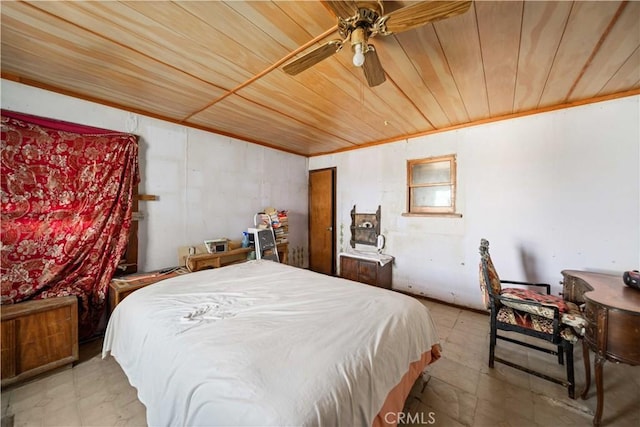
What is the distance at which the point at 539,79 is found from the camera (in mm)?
1982

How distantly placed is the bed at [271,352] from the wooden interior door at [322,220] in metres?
2.58

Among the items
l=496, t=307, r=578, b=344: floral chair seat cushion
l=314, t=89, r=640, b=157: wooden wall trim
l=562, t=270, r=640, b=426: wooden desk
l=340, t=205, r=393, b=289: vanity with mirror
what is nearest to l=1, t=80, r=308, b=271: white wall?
l=340, t=205, r=393, b=289: vanity with mirror

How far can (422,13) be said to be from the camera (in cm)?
110

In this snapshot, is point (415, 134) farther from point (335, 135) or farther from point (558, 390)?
point (558, 390)

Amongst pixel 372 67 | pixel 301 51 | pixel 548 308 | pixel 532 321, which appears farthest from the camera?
pixel 532 321

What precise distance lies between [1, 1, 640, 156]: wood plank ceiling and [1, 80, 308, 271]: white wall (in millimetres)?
147

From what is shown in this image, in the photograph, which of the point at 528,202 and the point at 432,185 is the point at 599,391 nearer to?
the point at 528,202

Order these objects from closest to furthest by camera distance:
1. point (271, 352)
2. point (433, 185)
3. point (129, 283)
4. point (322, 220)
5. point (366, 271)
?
point (271, 352), point (129, 283), point (433, 185), point (366, 271), point (322, 220)

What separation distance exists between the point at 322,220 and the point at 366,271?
59.6 inches

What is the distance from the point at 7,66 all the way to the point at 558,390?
497 centimetres

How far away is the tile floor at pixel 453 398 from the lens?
1.48 meters

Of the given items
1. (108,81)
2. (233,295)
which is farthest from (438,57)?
(108,81)

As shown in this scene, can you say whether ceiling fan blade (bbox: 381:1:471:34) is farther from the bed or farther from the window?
the window

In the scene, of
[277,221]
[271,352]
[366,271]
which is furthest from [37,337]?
[366,271]
